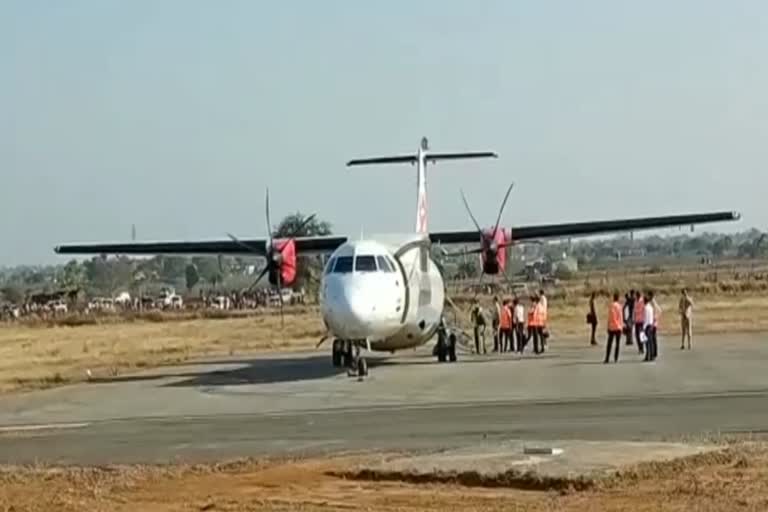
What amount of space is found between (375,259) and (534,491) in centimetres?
1760

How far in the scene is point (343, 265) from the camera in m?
28.5

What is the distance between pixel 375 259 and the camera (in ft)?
94.4

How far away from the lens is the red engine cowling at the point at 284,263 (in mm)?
33938

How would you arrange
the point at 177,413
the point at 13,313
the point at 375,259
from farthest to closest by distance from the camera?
the point at 13,313 → the point at 375,259 → the point at 177,413

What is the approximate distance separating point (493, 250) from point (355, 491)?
23.4 m

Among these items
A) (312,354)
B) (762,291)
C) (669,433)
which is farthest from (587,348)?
(762,291)

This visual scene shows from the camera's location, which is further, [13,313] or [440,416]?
[13,313]

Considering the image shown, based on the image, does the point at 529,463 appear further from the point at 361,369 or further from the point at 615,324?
the point at 615,324

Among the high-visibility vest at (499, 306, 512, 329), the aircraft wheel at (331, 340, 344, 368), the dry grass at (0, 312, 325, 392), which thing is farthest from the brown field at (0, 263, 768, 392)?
the aircraft wheel at (331, 340, 344, 368)

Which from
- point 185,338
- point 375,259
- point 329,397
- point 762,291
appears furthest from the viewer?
point 762,291

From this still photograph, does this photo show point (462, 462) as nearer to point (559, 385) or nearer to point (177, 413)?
point (177, 413)

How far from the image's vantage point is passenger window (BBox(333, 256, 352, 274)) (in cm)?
2838

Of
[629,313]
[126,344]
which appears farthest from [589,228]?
[126,344]

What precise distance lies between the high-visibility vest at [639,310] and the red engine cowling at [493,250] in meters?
3.86
